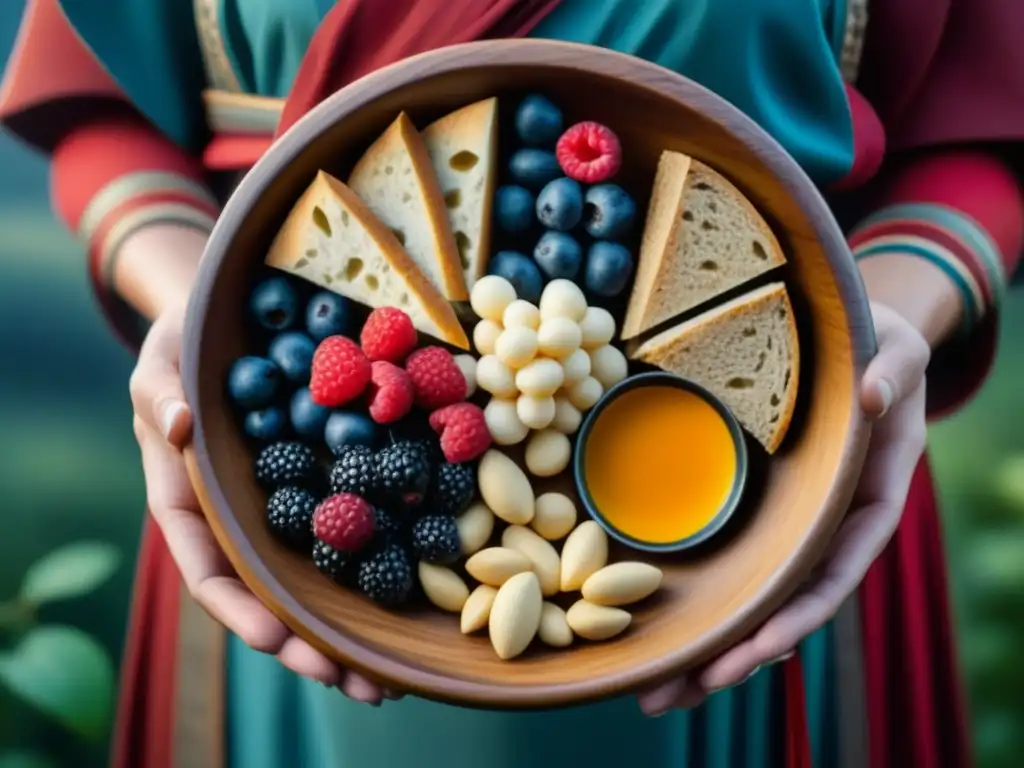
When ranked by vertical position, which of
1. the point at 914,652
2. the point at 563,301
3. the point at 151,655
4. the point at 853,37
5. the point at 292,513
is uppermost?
the point at 853,37

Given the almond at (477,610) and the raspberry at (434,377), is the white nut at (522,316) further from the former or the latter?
the almond at (477,610)

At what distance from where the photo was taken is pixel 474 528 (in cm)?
60

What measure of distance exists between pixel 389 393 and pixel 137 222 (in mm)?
251

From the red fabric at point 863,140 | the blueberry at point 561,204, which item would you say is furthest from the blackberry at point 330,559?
the red fabric at point 863,140

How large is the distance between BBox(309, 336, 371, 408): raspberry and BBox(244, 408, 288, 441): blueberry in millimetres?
25

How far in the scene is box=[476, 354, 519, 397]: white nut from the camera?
0.61 metres

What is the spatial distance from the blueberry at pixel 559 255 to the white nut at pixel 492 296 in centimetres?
3

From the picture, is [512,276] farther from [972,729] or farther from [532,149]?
[972,729]

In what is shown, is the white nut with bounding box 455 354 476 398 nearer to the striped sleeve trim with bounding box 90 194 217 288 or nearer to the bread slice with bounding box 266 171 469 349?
the bread slice with bounding box 266 171 469 349

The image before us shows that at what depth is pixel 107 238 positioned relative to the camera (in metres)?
0.72

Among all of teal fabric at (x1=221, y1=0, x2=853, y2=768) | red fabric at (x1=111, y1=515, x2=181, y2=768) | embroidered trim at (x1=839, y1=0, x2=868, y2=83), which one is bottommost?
red fabric at (x1=111, y1=515, x2=181, y2=768)

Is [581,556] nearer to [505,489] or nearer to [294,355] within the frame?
[505,489]

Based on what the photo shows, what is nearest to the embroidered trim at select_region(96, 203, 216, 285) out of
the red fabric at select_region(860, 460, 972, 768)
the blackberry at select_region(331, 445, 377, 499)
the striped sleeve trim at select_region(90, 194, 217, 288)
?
the striped sleeve trim at select_region(90, 194, 217, 288)

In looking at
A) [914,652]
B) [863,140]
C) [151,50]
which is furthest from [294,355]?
[914,652]
